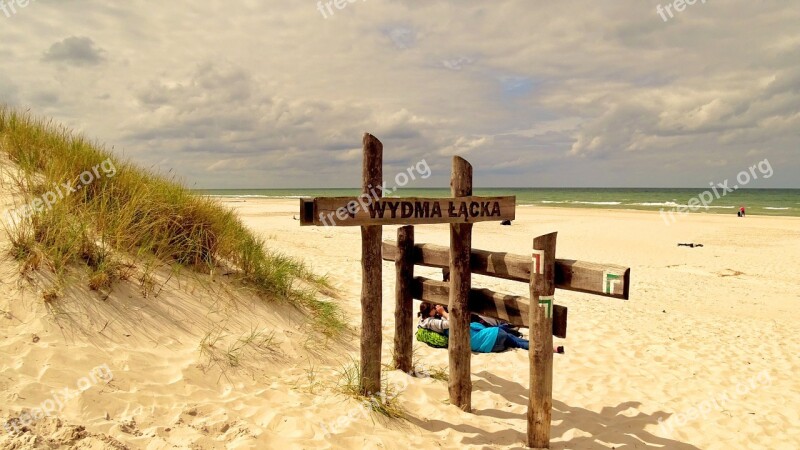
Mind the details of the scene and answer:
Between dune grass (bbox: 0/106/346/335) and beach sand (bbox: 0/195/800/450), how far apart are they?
33cm

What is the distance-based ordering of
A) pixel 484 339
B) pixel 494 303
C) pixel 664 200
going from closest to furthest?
pixel 494 303, pixel 484 339, pixel 664 200

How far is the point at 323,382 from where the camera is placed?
197 inches

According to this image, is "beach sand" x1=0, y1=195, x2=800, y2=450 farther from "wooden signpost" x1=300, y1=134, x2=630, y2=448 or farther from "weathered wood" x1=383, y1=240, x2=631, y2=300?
"weathered wood" x1=383, y1=240, x2=631, y2=300

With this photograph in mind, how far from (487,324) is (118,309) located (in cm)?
494

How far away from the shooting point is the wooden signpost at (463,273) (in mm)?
4176

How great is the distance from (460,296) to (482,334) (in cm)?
236

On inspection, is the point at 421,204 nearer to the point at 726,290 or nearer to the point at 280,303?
the point at 280,303

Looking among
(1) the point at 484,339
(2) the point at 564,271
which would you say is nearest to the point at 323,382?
(2) the point at 564,271

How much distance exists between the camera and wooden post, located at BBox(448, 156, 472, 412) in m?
4.79

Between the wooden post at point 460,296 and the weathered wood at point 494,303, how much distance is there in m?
0.22

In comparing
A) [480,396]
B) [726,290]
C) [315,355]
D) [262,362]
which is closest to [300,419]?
[262,362]

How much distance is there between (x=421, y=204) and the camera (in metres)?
4.42

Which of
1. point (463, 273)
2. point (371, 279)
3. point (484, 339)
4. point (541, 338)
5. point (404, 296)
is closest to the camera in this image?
point (541, 338)

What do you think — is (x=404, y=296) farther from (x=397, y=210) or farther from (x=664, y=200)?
(x=664, y=200)
